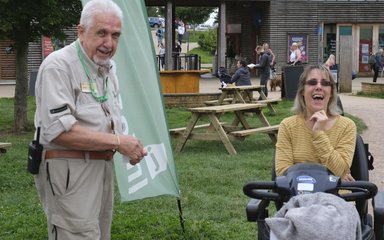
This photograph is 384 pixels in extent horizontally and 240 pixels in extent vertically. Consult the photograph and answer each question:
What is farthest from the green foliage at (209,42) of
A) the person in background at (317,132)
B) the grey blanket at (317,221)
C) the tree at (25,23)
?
the grey blanket at (317,221)

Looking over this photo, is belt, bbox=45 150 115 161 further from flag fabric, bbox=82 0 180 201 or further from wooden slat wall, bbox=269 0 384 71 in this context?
wooden slat wall, bbox=269 0 384 71

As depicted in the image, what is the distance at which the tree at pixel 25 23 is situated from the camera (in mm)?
12352

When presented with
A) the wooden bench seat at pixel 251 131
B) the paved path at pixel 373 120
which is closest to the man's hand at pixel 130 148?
the paved path at pixel 373 120

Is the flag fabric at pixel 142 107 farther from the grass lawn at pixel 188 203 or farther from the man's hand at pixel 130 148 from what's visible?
the man's hand at pixel 130 148

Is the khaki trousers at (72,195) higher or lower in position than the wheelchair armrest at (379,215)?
higher

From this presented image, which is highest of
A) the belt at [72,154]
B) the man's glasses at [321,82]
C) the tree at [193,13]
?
the tree at [193,13]

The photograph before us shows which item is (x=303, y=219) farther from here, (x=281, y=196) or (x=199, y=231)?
(x=199, y=231)

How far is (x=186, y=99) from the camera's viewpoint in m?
18.7

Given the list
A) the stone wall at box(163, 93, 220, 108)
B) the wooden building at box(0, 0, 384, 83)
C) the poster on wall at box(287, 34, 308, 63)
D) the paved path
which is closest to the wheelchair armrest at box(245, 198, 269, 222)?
the paved path

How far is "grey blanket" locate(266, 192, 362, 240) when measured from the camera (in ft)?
9.43

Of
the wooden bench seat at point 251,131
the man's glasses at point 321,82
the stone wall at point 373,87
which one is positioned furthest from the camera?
the stone wall at point 373,87

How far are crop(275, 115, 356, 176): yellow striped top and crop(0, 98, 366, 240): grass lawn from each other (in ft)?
5.93

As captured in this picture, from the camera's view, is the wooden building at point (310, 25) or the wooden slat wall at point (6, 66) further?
the wooden building at point (310, 25)

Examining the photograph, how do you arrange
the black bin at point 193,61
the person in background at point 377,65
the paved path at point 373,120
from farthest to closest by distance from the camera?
the person in background at point 377,65 → the black bin at point 193,61 → the paved path at point 373,120
